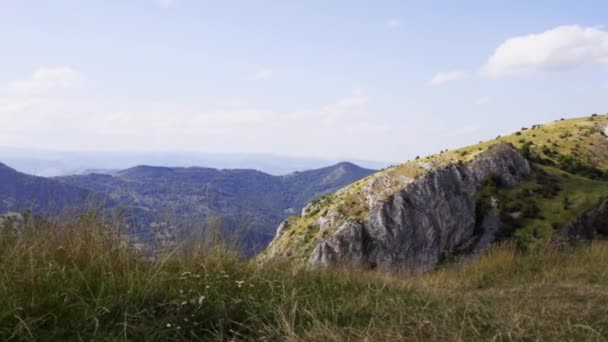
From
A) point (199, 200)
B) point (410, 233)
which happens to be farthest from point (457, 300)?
point (410, 233)

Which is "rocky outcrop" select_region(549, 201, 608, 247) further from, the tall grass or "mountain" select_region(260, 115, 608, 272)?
the tall grass

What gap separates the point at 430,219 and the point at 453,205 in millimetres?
3134

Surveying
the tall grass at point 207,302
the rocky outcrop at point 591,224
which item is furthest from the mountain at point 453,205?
the tall grass at point 207,302

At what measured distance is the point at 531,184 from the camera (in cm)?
5509

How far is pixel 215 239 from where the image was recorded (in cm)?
611

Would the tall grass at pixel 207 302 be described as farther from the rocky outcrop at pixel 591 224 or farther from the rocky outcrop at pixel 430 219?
the rocky outcrop at pixel 430 219

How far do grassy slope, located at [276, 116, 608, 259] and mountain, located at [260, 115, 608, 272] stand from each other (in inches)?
4.6

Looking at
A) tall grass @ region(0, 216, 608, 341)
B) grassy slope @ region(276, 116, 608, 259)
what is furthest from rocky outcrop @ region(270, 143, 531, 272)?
tall grass @ region(0, 216, 608, 341)

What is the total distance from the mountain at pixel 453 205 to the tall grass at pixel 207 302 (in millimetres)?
38214

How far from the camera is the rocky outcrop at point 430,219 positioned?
1889 inches

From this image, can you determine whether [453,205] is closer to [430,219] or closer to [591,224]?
[430,219]

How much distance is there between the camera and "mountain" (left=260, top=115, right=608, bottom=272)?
156 feet

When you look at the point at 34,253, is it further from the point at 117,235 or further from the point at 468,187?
the point at 468,187

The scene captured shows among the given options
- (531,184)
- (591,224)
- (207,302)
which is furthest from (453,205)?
(207,302)
